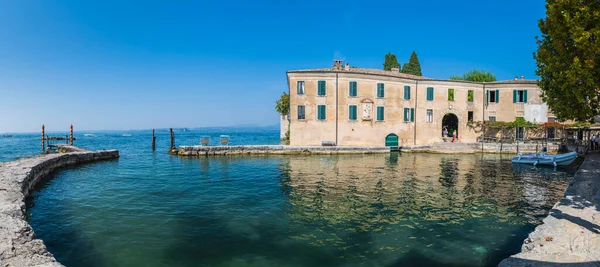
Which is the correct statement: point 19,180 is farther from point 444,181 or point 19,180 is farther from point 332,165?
point 444,181

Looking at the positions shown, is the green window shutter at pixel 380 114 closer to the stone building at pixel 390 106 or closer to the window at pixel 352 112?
the stone building at pixel 390 106

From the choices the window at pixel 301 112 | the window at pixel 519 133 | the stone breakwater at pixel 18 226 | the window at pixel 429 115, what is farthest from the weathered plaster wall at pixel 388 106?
the stone breakwater at pixel 18 226

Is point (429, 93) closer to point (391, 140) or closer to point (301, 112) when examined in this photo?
point (391, 140)

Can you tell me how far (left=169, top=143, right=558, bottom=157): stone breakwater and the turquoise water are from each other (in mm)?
9659

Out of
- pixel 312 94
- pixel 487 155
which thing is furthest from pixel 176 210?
pixel 487 155

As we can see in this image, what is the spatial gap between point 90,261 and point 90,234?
6.26 ft

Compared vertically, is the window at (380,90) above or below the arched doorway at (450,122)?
above

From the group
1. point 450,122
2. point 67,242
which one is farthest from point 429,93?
point 67,242

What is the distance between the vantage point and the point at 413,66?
5816cm

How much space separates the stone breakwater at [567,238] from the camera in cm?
540

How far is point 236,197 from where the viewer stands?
1302 cm

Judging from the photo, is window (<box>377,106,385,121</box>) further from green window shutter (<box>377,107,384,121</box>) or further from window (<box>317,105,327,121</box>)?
window (<box>317,105,327,121</box>)

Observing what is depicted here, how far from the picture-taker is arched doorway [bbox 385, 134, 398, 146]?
33.0 meters

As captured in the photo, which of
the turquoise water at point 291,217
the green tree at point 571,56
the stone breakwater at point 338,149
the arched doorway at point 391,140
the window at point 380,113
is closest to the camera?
the turquoise water at point 291,217
